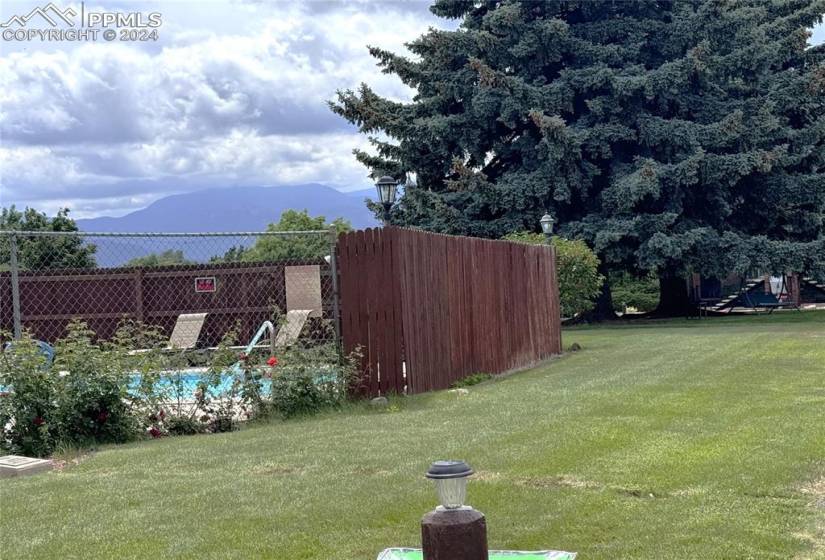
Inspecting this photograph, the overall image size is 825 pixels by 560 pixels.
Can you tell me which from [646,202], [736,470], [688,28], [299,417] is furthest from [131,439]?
[688,28]

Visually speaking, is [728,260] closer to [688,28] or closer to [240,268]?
[688,28]

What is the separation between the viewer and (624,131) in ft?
89.7

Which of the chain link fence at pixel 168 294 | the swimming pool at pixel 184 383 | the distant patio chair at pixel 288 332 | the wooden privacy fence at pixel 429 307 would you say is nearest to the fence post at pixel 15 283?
the swimming pool at pixel 184 383

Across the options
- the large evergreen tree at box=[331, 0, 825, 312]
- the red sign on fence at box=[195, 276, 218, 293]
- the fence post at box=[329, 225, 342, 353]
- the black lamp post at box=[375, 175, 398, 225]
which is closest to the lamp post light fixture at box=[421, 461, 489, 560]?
the fence post at box=[329, 225, 342, 353]

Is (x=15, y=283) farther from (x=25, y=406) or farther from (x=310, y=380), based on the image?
(x=310, y=380)

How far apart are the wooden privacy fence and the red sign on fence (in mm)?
9653

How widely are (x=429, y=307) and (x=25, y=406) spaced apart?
16.7 feet

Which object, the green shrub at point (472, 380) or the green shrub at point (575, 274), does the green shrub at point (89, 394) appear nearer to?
the green shrub at point (472, 380)

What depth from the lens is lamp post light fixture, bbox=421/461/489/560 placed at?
153 inches

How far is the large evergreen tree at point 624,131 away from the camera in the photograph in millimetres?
26484

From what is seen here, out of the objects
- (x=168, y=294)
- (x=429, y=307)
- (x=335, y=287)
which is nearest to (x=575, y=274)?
(x=429, y=307)

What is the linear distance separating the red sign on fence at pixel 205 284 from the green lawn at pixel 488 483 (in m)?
13.0

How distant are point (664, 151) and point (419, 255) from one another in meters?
18.4

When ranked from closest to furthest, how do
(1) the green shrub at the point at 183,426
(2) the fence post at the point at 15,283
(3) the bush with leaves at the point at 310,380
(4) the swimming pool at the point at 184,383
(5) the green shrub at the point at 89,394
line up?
(5) the green shrub at the point at 89,394, (2) the fence post at the point at 15,283, (4) the swimming pool at the point at 184,383, (1) the green shrub at the point at 183,426, (3) the bush with leaves at the point at 310,380
